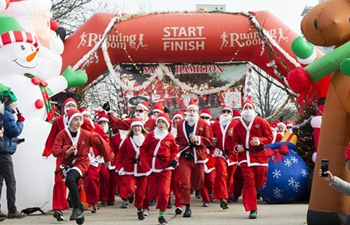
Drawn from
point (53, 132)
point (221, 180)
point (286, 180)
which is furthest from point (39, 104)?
point (286, 180)

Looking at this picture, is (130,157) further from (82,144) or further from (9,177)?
(9,177)

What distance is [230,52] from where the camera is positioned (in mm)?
16719

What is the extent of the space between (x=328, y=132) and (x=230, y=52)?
8.14m

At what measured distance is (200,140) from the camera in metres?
12.0

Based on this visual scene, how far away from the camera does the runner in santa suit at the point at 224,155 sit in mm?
12664

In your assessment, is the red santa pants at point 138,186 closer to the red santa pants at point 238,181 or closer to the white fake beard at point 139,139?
the white fake beard at point 139,139

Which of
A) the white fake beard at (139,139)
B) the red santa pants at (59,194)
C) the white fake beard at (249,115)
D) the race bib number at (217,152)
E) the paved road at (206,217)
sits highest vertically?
the white fake beard at (249,115)

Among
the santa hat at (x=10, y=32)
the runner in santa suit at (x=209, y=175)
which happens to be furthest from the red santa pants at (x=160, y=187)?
the santa hat at (x=10, y=32)

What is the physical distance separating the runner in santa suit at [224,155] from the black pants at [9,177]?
3.51 metres

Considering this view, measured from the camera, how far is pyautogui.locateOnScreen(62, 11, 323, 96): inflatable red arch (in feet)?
53.7

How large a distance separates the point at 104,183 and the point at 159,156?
3.40 metres

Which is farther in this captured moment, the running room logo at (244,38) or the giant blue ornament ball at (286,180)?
the running room logo at (244,38)

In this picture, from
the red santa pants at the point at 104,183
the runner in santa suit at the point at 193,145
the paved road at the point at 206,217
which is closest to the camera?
the paved road at the point at 206,217

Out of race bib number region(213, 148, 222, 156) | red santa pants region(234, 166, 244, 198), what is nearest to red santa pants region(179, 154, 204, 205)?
race bib number region(213, 148, 222, 156)
